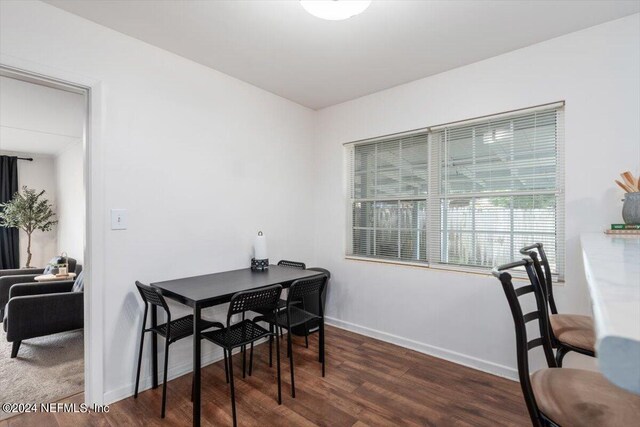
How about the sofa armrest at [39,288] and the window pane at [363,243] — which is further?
the sofa armrest at [39,288]

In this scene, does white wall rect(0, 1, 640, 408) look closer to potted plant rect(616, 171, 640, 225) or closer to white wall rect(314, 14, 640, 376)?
white wall rect(314, 14, 640, 376)

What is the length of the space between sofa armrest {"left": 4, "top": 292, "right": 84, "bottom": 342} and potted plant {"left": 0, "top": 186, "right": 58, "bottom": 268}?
3.49 metres

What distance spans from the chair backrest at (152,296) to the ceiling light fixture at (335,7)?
185 centimetres

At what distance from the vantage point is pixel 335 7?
65.8 inches

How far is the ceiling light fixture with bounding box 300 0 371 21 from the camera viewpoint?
5.40ft

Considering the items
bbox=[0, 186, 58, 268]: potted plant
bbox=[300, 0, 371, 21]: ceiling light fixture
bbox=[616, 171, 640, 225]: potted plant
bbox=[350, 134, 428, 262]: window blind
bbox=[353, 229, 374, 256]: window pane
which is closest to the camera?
bbox=[300, 0, 371, 21]: ceiling light fixture

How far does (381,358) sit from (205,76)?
2883mm

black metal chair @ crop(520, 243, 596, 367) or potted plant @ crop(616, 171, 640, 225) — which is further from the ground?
potted plant @ crop(616, 171, 640, 225)

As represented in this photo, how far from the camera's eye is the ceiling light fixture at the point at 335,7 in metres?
1.65

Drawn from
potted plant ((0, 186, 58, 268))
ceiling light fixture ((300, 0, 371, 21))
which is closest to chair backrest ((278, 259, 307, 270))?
ceiling light fixture ((300, 0, 371, 21))

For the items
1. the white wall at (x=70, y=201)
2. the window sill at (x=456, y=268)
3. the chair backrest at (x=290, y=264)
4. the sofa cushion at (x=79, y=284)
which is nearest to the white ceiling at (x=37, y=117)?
the white wall at (x=70, y=201)

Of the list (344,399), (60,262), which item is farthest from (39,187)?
(344,399)

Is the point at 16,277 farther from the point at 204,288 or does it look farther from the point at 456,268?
the point at 456,268

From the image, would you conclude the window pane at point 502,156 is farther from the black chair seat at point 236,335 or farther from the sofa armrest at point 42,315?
the sofa armrest at point 42,315
